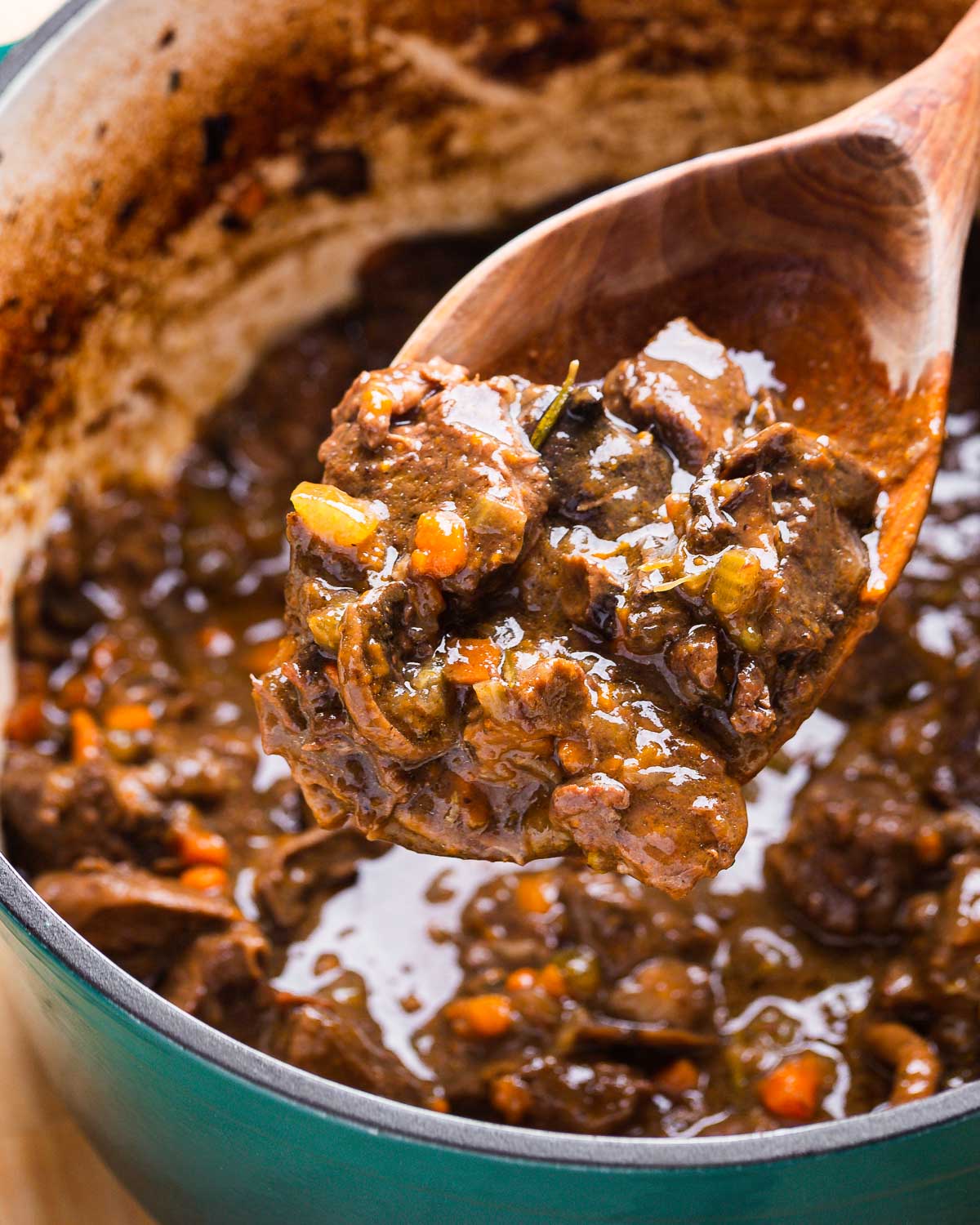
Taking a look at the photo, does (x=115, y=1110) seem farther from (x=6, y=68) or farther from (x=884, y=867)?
(x=6, y=68)

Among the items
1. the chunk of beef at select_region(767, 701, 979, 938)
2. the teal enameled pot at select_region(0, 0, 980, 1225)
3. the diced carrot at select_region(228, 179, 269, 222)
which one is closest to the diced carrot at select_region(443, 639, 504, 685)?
the teal enameled pot at select_region(0, 0, 980, 1225)

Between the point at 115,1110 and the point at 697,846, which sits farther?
the point at 115,1110

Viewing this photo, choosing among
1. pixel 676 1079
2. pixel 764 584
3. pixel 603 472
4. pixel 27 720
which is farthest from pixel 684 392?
pixel 27 720

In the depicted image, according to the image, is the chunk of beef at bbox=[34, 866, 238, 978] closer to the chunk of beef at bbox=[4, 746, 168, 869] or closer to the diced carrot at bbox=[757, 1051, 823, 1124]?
the chunk of beef at bbox=[4, 746, 168, 869]

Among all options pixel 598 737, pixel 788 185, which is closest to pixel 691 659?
pixel 598 737

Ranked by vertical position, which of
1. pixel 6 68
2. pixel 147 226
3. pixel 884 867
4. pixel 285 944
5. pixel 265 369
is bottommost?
pixel 884 867

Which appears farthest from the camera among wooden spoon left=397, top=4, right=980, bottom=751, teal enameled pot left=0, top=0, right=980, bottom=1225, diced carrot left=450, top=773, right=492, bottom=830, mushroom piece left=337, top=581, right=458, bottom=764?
wooden spoon left=397, top=4, right=980, bottom=751
